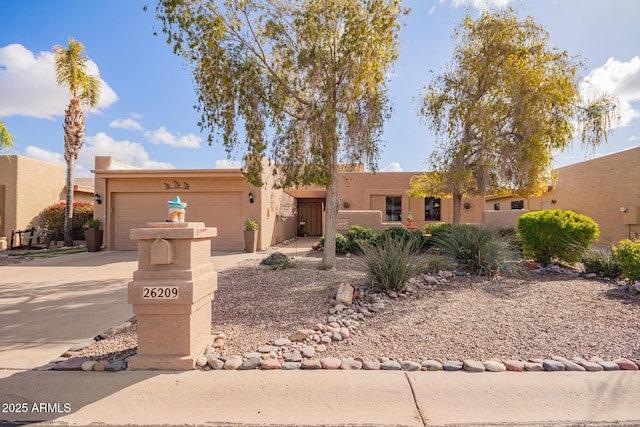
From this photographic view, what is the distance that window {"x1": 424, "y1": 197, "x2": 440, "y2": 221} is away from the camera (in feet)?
59.8

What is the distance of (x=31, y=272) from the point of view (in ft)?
28.0

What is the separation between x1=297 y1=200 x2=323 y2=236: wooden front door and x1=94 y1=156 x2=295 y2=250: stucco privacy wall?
8976 mm

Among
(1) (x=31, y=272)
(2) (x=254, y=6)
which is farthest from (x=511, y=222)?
(1) (x=31, y=272)

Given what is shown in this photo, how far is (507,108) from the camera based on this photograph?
980 cm

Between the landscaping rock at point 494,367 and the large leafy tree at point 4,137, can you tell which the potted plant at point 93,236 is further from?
the landscaping rock at point 494,367

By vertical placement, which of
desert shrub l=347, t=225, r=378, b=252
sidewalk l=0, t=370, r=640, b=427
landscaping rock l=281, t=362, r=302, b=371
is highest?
desert shrub l=347, t=225, r=378, b=252

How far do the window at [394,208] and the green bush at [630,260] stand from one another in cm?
1246

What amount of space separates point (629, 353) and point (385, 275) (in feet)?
9.69

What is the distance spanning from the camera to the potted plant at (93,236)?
12.7 meters

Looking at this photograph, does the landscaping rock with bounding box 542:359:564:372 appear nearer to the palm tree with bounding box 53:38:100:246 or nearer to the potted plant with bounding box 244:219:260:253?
the potted plant with bounding box 244:219:260:253

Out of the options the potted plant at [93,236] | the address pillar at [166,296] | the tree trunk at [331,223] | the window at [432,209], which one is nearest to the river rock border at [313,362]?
the address pillar at [166,296]

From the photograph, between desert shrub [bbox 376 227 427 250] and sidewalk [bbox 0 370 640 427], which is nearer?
sidewalk [bbox 0 370 640 427]

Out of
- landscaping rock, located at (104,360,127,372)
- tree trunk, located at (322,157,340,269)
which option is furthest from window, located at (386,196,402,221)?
landscaping rock, located at (104,360,127,372)

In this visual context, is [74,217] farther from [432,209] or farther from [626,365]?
[626,365]
